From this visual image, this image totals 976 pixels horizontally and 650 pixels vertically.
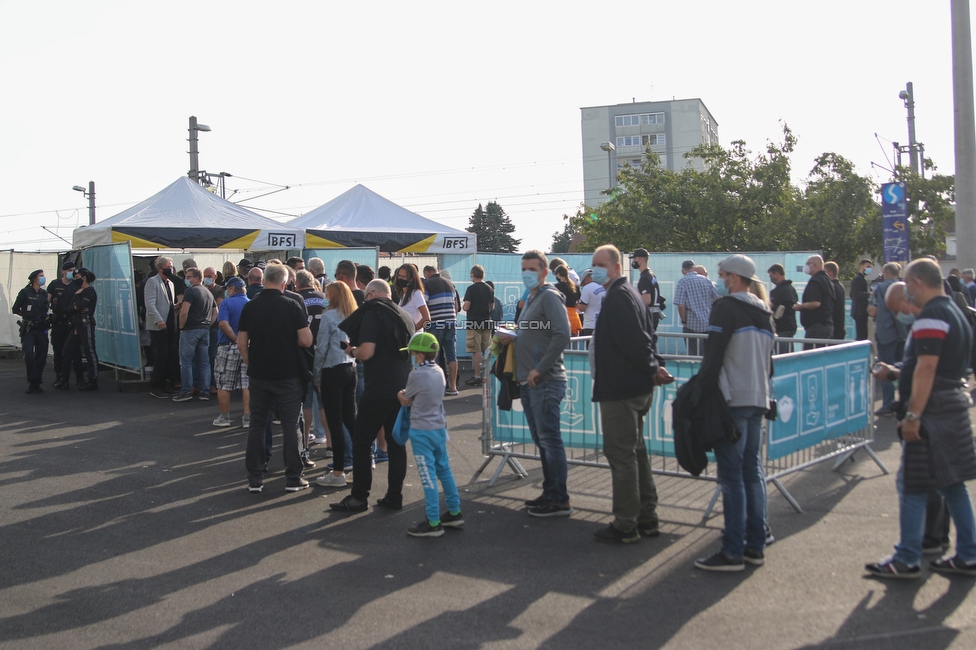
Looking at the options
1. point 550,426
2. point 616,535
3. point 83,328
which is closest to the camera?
point 616,535

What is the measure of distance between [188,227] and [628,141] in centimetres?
9101

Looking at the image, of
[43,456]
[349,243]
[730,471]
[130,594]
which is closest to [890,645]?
[730,471]

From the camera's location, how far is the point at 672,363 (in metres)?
6.63

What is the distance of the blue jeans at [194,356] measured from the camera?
1205 cm

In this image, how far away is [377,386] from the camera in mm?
6473

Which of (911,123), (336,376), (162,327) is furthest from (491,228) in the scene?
(336,376)

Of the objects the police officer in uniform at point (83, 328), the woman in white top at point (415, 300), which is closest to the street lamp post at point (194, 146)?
the police officer in uniform at point (83, 328)

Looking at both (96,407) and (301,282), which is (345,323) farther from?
(96,407)

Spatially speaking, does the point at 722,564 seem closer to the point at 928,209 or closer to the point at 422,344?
the point at 422,344

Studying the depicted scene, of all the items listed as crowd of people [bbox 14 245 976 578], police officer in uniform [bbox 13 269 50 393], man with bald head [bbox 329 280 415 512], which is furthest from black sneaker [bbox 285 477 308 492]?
police officer in uniform [bbox 13 269 50 393]

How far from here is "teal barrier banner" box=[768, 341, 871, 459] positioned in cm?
640

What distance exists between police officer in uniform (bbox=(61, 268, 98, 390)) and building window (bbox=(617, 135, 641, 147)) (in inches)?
3610

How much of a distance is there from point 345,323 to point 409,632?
9.39ft

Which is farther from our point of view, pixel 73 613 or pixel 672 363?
pixel 672 363
